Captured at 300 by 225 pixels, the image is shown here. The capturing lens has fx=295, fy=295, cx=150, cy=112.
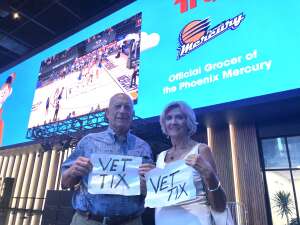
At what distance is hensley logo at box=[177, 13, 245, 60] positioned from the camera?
485 cm

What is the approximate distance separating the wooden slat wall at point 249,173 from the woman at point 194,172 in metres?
4.34

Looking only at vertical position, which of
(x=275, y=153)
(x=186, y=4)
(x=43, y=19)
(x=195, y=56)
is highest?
(x=43, y=19)

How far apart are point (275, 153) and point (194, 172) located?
4818mm

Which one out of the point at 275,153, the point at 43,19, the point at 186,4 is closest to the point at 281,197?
the point at 275,153

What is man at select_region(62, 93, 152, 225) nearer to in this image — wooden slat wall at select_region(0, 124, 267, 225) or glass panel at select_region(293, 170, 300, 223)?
wooden slat wall at select_region(0, 124, 267, 225)

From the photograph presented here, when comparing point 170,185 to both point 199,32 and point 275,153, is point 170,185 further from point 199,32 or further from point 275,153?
point 275,153

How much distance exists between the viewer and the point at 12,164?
10.7m

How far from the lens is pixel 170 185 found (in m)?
1.34

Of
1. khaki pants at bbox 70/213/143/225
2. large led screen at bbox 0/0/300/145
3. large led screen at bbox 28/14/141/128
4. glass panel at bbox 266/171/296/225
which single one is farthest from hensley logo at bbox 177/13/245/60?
khaki pants at bbox 70/213/143/225

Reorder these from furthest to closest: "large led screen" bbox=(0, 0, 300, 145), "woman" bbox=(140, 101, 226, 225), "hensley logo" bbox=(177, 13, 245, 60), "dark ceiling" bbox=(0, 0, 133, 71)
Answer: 1. "dark ceiling" bbox=(0, 0, 133, 71)
2. "hensley logo" bbox=(177, 13, 245, 60)
3. "large led screen" bbox=(0, 0, 300, 145)
4. "woman" bbox=(140, 101, 226, 225)

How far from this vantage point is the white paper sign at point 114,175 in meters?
1.44

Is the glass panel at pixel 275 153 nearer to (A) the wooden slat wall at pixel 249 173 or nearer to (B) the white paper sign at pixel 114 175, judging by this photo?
(A) the wooden slat wall at pixel 249 173

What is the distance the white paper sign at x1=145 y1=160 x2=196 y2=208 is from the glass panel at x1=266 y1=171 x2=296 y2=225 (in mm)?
Answer: 4573

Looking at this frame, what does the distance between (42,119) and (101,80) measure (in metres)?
2.14
